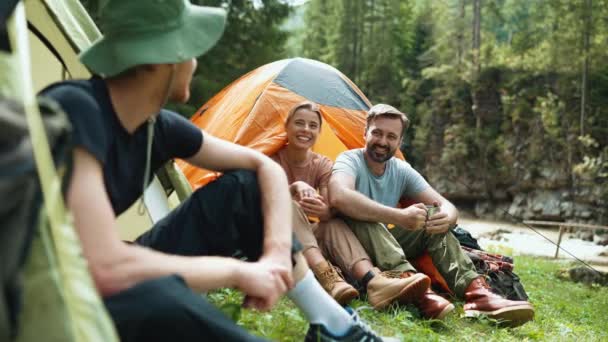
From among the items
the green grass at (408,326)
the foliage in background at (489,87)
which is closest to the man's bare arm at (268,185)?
the green grass at (408,326)

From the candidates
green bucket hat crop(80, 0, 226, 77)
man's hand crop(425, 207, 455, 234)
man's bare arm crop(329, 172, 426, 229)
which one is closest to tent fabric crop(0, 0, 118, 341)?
green bucket hat crop(80, 0, 226, 77)

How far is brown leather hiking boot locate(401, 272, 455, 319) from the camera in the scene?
9.66 ft

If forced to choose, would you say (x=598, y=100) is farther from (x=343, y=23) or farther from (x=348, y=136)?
(x=348, y=136)

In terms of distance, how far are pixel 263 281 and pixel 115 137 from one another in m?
0.57

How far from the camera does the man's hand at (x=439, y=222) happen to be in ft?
10.6

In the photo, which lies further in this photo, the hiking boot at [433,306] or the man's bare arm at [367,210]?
the man's bare arm at [367,210]

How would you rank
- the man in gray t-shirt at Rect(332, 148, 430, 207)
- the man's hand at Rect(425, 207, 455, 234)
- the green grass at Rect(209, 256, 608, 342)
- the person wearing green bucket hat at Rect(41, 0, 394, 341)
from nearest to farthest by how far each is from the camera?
the person wearing green bucket hat at Rect(41, 0, 394, 341) → the green grass at Rect(209, 256, 608, 342) → the man's hand at Rect(425, 207, 455, 234) → the man in gray t-shirt at Rect(332, 148, 430, 207)

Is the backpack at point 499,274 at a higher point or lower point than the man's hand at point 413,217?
lower

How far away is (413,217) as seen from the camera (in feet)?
10.4

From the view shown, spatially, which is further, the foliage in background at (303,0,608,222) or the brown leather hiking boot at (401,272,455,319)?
the foliage in background at (303,0,608,222)

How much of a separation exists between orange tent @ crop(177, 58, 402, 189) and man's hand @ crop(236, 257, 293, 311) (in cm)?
273

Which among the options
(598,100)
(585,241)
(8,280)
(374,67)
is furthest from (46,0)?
(374,67)

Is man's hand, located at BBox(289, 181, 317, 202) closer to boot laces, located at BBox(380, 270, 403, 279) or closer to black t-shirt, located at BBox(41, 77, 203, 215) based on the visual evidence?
boot laces, located at BBox(380, 270, 403, 279)

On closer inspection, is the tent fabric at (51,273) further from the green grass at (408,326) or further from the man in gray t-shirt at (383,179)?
the man in gray t-shirt at (383,179)
